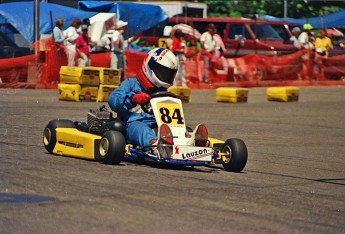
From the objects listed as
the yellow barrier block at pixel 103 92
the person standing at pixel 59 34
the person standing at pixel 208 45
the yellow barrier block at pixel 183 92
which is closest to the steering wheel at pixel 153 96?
the yellow barrier block at pixel 103 92

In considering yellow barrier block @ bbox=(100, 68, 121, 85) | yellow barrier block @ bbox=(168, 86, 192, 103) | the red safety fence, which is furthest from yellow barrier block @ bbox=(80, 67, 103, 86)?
the red safety fence

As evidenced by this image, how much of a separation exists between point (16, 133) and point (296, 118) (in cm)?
598

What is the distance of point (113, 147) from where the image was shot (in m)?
9.26

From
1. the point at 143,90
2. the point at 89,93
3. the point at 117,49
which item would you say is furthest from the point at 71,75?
the point at 143,90

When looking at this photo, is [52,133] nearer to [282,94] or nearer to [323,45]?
[282,94]

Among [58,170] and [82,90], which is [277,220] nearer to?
[58,170]

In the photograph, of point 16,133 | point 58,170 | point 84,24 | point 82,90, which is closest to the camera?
point 58,170

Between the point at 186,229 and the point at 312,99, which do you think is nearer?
the point at 186,229

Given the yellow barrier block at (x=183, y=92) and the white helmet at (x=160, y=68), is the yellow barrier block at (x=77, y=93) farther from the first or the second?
the white helmet at (x=160, y=68)

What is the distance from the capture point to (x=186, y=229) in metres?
6.36

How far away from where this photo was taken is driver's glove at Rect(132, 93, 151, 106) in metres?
9.69

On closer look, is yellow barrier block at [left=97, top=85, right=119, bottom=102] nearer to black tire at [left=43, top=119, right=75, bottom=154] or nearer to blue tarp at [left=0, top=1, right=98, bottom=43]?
blue tarp at [left=0, top=1, right=98, bottom=43]

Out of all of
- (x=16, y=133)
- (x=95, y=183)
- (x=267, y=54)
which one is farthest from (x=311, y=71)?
(x=95, y=183)

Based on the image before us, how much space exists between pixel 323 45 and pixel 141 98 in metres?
18.8
